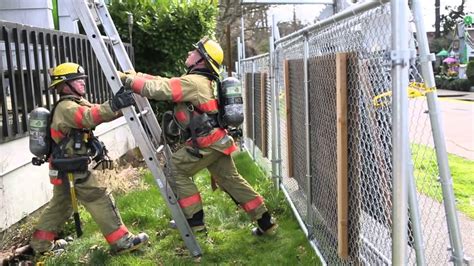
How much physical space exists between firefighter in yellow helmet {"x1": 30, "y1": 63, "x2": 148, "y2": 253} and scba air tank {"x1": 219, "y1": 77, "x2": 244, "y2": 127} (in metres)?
0.95

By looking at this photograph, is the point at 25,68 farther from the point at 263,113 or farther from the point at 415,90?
the point at 415,90

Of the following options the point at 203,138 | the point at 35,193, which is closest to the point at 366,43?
the point at 203,138

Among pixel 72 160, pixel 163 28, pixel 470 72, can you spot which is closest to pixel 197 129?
pixel 72 160

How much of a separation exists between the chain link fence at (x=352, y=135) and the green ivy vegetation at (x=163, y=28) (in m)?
5.02

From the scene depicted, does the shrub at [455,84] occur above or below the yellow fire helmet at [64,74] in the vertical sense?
below

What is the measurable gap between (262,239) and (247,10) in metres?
23.1

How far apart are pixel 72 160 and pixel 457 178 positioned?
5.19m

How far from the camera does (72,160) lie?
420 cm

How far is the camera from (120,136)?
8.37m

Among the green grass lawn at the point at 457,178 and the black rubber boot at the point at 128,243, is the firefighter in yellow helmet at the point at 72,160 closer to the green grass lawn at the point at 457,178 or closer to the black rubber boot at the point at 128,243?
the black rubber boot at the point at 128,243

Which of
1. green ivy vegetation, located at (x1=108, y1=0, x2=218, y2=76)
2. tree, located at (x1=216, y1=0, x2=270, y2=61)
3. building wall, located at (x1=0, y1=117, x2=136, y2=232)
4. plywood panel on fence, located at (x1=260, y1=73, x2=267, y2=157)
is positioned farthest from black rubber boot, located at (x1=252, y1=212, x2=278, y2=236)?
tree, located at (x1=216, y1=0, x2=270, y2=61)

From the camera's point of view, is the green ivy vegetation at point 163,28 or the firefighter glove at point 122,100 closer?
the firefighter glove at point 122,100

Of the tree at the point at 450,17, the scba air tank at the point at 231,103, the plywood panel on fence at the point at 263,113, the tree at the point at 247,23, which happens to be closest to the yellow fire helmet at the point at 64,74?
the scba air tank at the point at 231,103

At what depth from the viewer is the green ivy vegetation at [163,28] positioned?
9.90 meters
